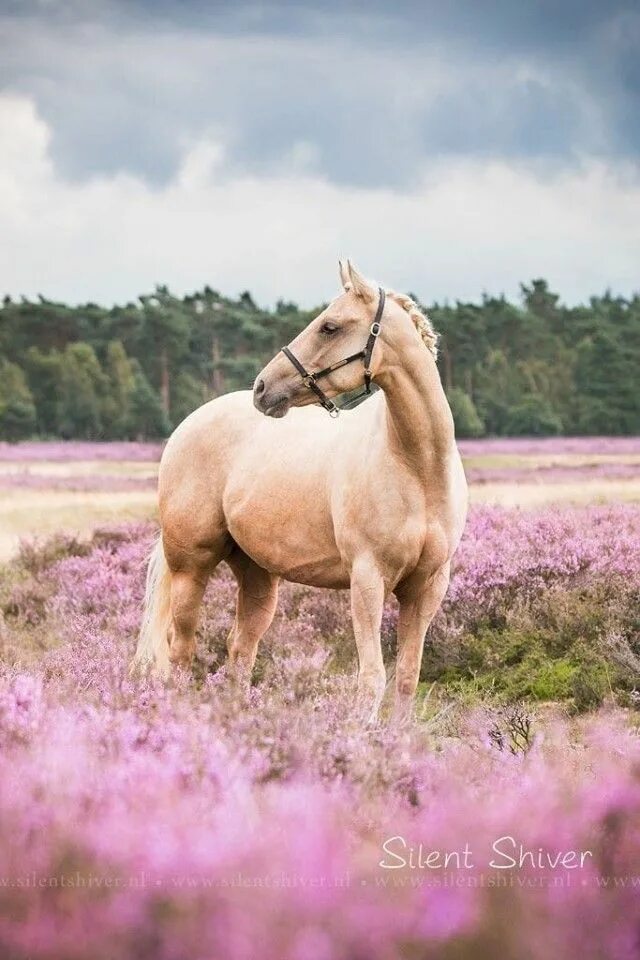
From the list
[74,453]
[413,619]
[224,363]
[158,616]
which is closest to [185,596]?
[158,616]

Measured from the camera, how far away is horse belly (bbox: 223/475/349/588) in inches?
221

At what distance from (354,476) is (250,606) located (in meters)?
1.73

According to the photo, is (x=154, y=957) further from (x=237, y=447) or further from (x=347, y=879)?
(x=237, y=447)

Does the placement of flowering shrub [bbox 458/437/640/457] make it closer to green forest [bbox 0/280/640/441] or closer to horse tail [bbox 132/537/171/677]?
green forest [bbox 0/280/640/441]

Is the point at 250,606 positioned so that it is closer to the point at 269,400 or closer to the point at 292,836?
the point at 269,400

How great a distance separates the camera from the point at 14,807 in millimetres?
2387

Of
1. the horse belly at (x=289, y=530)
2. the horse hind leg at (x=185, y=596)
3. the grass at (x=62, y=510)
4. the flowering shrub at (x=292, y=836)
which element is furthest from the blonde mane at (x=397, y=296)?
the grass at (x=62, y=510)

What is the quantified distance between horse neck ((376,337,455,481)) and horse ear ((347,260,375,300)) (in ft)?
0.93

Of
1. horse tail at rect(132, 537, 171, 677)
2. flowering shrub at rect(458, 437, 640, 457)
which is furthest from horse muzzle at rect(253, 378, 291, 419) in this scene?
flowering shrub at rect(458, 437, 640, 457)

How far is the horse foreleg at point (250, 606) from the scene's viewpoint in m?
6.63

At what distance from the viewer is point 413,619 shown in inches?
209

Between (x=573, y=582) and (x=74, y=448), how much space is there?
35.6m

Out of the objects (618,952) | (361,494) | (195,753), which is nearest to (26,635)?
(361,494)

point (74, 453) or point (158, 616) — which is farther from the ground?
point (158, 616)
